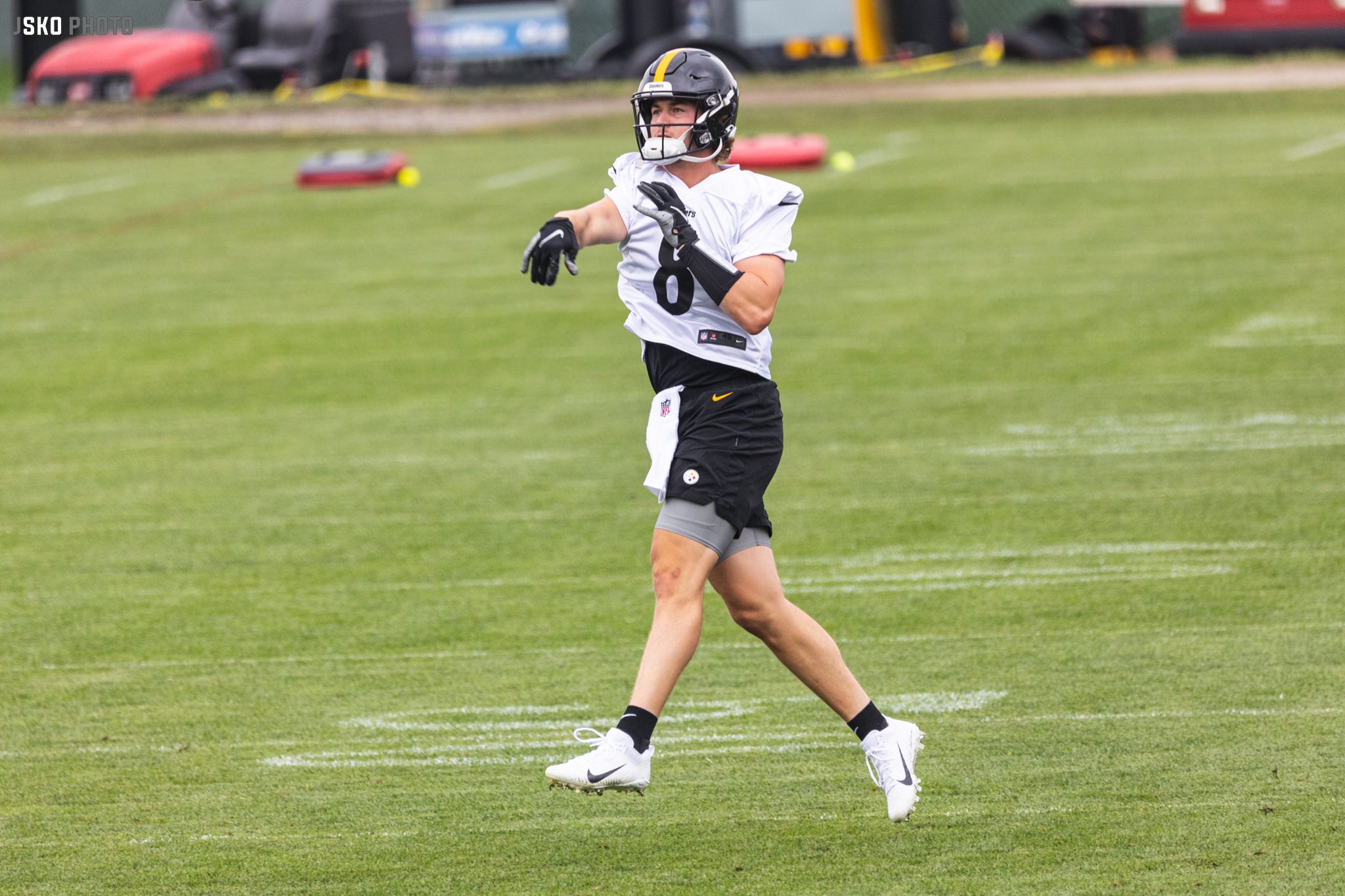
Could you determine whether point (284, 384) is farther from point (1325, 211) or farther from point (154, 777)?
point (1325, 211)

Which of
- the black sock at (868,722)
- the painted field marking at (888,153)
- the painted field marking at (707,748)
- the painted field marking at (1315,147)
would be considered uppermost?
the black sock at (868,722)

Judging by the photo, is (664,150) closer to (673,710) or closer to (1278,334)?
(673,710)

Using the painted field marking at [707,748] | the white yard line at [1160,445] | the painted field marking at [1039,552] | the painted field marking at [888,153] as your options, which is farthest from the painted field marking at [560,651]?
the painted field marking at [888,153]

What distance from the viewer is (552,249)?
507 centimetres

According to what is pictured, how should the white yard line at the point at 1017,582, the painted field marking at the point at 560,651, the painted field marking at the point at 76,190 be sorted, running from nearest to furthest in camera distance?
1. the painted field marking at the point at 560,651
2. the white yard line at the point at 1017,582
3. the painted field marking at the point at 76,190

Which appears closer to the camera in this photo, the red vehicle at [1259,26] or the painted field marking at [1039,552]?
the painted field marking at [1039,552]

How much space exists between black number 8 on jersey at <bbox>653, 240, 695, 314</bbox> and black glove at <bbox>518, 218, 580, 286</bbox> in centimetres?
25

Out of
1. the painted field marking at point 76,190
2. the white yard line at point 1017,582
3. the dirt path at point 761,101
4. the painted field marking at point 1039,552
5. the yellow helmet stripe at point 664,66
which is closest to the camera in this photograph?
the yellow helmet stripe at point 664,66

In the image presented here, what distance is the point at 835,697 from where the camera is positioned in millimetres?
5324

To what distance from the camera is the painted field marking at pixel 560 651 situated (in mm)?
7145


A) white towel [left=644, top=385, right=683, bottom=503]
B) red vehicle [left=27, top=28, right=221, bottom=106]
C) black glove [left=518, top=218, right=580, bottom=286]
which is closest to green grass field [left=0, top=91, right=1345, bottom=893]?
white towel [left=644, top=385, right=683, bottom=503]

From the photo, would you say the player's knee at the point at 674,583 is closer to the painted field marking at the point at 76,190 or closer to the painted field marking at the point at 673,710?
the painted field marking at the point at 673,710

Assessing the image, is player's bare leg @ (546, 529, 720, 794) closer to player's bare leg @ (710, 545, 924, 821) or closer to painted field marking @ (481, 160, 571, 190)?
player's bare leg @ (710, 545, 924, 821)

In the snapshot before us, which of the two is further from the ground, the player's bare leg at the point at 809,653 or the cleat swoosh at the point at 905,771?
the player's bare leg at the point at 809,653
